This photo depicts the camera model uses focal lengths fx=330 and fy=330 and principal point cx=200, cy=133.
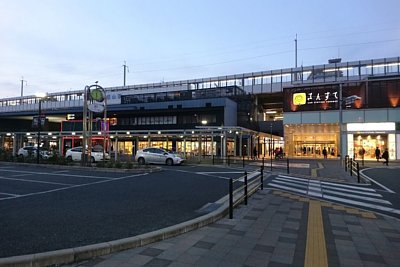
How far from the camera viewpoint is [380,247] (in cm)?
578

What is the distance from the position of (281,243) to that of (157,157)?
20744mm

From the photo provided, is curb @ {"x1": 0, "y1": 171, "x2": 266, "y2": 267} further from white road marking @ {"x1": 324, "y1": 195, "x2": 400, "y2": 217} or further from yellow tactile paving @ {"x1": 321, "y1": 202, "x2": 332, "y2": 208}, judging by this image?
white road marking @ {"x1": 324, "y1": 195, "x2": 400, "y2": 217}

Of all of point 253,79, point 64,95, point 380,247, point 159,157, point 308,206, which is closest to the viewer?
point 380,247

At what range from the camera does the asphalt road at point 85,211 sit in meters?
5.54

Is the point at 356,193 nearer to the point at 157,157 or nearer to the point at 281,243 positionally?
the point at 281,243

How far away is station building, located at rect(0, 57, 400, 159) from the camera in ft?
123

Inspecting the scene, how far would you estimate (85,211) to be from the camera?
783cm

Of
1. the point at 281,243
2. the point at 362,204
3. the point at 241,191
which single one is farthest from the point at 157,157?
the point at 281,243

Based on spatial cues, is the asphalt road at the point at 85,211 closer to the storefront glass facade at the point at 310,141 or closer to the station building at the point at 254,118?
the station building at the point at 254,118

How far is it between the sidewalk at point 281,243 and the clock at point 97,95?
1608 cm

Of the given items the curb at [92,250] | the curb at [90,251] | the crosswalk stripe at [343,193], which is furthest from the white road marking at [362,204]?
the curb at [90,251]

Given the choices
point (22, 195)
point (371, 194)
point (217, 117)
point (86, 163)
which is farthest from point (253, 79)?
point (22, 195)

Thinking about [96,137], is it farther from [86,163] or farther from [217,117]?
[86,163]

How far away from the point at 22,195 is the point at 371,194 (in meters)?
12.1
